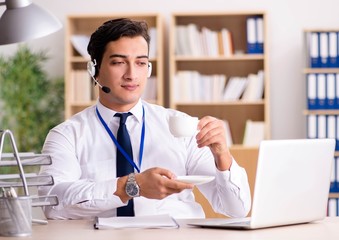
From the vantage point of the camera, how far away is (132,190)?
91.5 inches

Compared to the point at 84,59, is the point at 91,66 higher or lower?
lower

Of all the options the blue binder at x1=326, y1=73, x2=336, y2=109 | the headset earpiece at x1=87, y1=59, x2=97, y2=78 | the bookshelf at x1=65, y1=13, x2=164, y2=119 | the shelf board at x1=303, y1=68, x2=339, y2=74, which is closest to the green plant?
the bookshelf at x1=65, y1=13, x2=164, y2=119

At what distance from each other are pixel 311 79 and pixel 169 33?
3.95 feet

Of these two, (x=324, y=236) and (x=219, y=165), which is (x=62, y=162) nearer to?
(x=219, y=165)

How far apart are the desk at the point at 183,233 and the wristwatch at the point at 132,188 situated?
0.17m

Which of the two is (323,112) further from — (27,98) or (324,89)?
(27,98)

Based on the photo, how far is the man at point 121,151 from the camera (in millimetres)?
2504

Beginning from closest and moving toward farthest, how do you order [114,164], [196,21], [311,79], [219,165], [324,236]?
[324,236]
[219,165]
[114,164]
[311,79]
[196,21]

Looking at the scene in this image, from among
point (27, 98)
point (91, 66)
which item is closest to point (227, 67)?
point (27, 98)

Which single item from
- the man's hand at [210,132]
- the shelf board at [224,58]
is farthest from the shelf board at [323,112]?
the man's hand at [210,132]

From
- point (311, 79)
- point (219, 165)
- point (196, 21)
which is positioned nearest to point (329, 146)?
point (219, 165)

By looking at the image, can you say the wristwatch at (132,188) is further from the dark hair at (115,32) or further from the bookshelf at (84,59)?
the bookshelf at (84,59)

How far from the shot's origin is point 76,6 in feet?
21.2

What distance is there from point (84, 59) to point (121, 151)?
3559 mm
